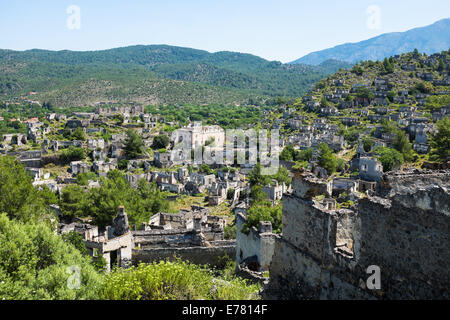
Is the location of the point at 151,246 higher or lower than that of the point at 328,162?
lower

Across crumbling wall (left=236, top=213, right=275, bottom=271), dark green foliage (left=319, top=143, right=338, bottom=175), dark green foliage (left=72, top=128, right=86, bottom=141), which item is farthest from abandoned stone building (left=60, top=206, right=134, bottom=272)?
dark green foliage (left=72, top=128, right=86, bottom=141)

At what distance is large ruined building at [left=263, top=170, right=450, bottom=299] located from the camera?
20.1ft

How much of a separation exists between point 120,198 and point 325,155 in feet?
90.2

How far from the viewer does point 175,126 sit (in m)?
81.6

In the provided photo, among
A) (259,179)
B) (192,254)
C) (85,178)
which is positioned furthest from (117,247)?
(85,178)

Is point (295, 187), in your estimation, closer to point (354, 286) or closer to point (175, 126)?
point (354, 286)

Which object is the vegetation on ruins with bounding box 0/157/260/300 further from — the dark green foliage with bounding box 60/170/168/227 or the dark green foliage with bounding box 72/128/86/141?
the dark green foliage with bounding box 72/128/86/141

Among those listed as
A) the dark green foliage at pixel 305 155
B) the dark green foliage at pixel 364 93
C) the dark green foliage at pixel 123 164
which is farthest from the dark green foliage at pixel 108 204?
the dark green foliage at pixel 364 93

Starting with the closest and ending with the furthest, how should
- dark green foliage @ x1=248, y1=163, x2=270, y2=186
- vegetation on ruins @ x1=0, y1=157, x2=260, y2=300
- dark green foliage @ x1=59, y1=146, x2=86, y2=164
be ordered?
vegetation on ruins @ x1=0, y1=157, x2=260, y2=300
dark green foliage @ x1=248, y1=163, x2=270, y2=186
dark green foliage @ x1=59, y1=146, x2=86, y2=164

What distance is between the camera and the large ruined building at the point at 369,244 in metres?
6.13

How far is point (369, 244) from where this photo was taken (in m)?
7.16

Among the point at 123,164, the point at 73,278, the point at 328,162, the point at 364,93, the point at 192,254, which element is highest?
the point at 364,93

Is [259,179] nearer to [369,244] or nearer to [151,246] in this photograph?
[151,246]

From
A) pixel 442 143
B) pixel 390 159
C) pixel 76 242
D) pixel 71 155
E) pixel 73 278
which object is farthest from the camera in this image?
pixel 71 155
